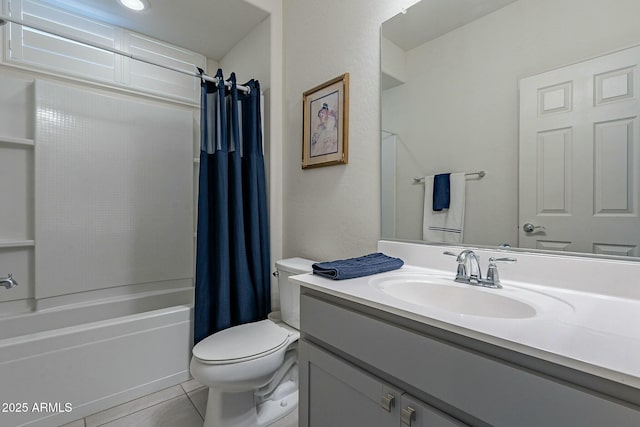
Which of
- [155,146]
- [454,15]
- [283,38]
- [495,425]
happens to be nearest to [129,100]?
[155,146]

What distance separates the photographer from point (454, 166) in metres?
1.19

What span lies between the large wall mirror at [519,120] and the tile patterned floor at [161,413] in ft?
4.35

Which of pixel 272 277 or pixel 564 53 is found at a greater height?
pixel 564 53

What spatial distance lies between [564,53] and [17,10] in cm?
294

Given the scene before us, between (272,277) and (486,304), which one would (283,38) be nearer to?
(272,277)

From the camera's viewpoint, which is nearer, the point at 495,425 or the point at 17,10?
the point at 495,425

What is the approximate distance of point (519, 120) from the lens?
1025mm

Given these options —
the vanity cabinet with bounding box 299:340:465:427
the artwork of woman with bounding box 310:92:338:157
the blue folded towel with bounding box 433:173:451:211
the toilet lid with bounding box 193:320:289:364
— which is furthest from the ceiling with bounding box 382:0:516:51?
the toilet lid with bounding box 193:320:289:364

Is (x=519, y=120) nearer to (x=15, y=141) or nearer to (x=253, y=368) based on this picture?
(x=253, y=368)

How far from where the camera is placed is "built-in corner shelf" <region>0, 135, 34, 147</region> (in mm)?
1721

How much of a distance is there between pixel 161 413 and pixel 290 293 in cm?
86

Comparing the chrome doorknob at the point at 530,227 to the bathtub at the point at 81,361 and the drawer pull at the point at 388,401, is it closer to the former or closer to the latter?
the drawer pull at the point at 388,401

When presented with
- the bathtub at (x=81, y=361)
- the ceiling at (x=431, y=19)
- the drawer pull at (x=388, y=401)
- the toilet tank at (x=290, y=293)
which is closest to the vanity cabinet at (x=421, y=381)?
the drawer pull at (x=388, y=401)

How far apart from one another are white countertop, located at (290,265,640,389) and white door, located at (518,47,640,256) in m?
0.19
